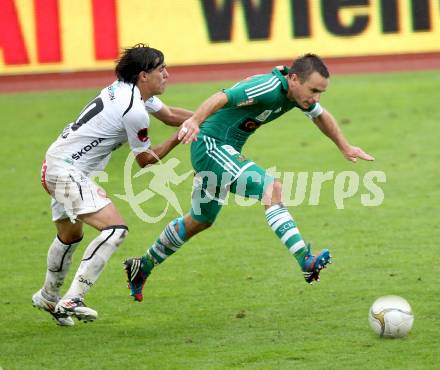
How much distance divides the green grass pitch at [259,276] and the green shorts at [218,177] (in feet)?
2.95

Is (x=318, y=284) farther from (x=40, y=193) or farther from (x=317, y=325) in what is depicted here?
(x=40, y=193)

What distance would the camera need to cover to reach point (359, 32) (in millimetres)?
20125

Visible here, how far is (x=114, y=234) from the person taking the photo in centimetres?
823

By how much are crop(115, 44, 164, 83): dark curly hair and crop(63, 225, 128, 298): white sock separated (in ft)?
4.07

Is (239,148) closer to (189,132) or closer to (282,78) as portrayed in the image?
(282,78)

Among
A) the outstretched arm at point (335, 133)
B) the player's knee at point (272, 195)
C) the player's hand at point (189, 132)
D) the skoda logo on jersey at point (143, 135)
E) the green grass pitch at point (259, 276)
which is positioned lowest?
the green grass pitch at point (259, 276)

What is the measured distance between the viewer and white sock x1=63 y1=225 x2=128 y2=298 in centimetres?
823

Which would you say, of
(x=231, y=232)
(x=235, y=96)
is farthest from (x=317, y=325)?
(x=231, y=232)

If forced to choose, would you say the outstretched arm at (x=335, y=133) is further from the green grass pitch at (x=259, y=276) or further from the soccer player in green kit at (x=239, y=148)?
the green grass pitch at (x=259, y=276)

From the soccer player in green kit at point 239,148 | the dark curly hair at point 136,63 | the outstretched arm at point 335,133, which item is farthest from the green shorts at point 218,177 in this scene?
the outstretched arm at point 335,133

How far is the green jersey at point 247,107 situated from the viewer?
28.1ft

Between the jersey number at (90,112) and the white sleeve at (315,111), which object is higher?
the jersey number at (90,112)

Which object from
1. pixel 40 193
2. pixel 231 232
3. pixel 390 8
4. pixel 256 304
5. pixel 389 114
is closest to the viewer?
pixel 256 304

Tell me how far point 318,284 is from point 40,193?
18.8 feet
